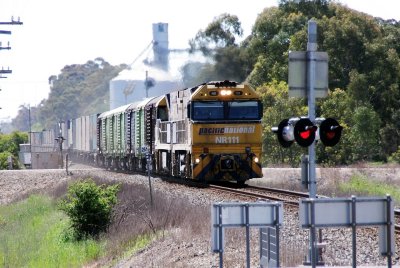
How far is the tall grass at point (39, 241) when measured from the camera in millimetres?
20312

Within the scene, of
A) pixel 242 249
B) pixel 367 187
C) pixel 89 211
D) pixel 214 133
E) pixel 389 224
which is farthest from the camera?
pixel 367 187

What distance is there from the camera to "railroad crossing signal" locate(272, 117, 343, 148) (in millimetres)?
12398

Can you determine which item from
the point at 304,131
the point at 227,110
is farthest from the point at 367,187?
the point at 304,131

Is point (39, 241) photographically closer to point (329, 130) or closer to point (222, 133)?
point (222, 133)

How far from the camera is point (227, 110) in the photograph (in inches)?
1077

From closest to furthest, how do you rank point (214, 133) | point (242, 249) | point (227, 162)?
1. point (242, 249)
2. point (227, 162)
3. point (214, 133)

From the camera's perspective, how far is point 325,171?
112ft

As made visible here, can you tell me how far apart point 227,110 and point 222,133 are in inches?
27.9

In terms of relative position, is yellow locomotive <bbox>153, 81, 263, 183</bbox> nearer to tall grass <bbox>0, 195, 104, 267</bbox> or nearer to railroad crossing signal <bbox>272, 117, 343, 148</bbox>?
tall grass <bbox>0, 195, 104, 267</bbox>

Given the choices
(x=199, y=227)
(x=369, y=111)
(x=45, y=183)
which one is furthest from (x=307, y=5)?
(x=199, y=227)

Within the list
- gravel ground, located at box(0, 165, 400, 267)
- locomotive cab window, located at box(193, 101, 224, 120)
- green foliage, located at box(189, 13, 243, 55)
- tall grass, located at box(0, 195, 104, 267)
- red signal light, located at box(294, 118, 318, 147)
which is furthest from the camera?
green foliage, located at box(189, 13, 243, 55)

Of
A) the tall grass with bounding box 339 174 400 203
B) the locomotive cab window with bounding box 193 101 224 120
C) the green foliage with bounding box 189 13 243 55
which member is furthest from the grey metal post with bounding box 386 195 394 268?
the green foliage with bounding box 189 13 243 55

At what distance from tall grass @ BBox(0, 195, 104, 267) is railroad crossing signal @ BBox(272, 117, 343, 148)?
7299 millimetres

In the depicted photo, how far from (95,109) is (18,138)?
46.8ft
